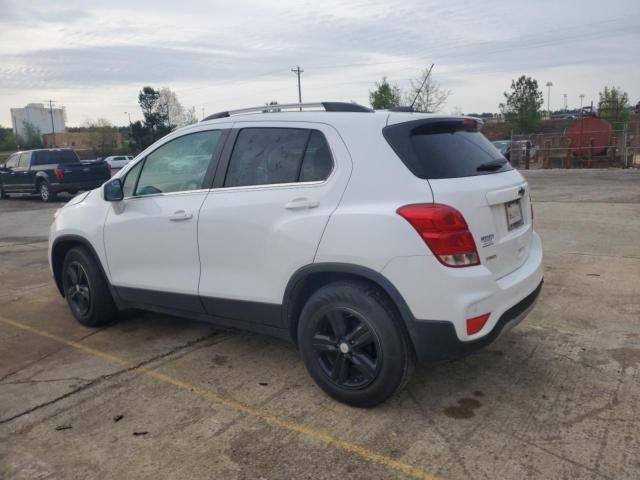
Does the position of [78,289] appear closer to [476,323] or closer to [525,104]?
[476,323]

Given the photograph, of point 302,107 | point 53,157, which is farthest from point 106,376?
point 53,157

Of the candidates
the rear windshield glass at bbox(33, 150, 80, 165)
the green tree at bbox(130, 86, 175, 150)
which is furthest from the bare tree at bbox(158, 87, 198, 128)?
the rear windshield glass at bbox(33, 150, 80, 165)

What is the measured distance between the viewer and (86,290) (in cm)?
496

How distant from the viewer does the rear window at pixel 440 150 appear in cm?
313

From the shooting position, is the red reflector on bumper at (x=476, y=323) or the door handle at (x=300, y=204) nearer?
the red reflector on bumper at (x=476, y=323)

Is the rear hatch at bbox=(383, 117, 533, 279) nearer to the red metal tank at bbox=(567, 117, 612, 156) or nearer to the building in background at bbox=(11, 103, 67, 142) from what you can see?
the red metal tank at bbox=(567, 117, 612, 156)

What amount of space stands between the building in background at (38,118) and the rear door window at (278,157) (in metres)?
96.6

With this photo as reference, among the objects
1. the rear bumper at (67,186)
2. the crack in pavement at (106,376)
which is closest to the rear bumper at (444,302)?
the crack in pavement at (106,376)

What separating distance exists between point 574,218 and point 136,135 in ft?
180

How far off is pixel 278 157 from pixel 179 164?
101cm

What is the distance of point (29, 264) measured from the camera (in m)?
8.01

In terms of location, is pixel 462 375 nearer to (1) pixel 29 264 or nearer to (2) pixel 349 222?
(2) pixel 349 222

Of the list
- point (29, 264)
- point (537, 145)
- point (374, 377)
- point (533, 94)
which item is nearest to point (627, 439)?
point (374, 377)

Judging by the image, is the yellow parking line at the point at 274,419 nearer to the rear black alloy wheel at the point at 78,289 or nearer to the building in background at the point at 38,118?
the rear black alloy wheel at the point at 78,289
